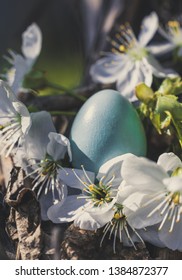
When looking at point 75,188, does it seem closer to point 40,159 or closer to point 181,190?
point 40,159

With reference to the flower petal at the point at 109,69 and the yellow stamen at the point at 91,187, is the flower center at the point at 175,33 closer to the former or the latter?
the flower petal at the point at 109,69

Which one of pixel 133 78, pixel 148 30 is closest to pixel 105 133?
pixel 133 78

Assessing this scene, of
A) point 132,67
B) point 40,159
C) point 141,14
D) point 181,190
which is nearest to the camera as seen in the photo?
point 181,190

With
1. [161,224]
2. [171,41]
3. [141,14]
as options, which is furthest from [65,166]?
[141,14]

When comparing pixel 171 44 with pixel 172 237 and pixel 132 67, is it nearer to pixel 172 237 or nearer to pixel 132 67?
pixel 132 67

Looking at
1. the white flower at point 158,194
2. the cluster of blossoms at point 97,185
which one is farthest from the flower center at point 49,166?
the white flower at point 158,194

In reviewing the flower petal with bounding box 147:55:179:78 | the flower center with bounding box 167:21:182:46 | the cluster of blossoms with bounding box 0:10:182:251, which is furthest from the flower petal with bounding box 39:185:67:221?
the flower center with bounding box 167:21:182:46

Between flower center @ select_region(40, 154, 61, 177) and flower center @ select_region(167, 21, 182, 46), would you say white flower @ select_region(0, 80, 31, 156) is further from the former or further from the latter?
flower center @ select_region(167, 21, 182, 46)

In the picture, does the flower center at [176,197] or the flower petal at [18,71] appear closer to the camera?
the flower center at [176,197]
